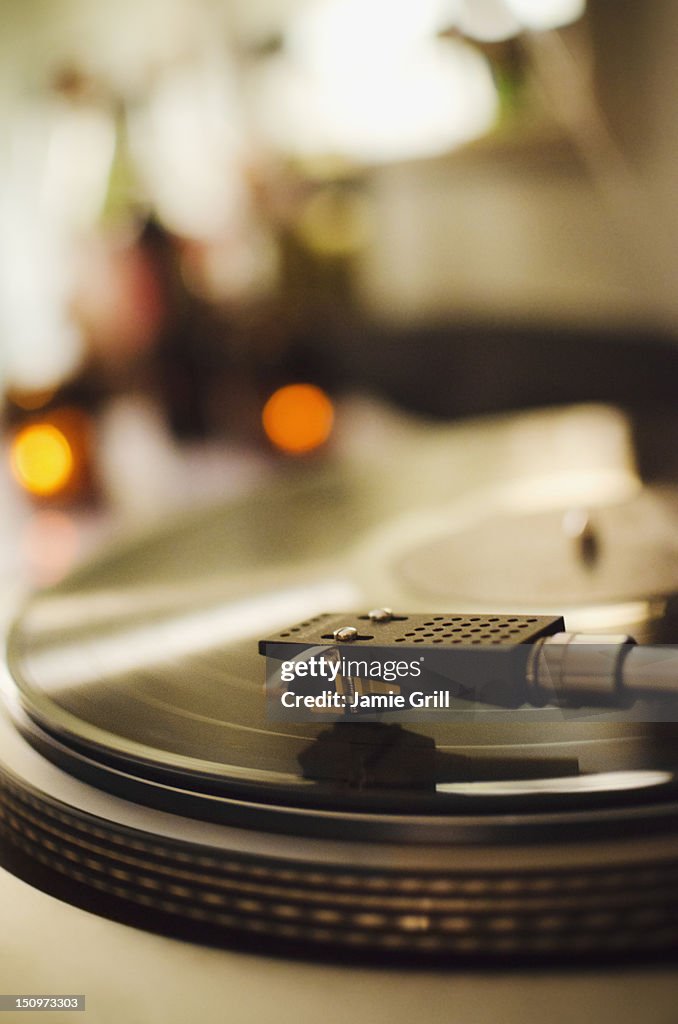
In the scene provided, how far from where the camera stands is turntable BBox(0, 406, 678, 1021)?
37cm

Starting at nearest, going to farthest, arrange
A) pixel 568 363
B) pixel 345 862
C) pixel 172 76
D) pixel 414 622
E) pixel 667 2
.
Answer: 1. pixel 345 862
2. pixel 414 622
3. pixel 667 2
4. pixel 568 363
5. pixel 172 76

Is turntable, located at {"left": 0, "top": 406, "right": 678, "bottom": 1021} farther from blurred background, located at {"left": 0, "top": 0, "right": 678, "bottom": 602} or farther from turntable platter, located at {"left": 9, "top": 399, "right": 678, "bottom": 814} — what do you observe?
blurred background, located at {"left": 0, "top": 0, "right": 678, "bottom": 602}

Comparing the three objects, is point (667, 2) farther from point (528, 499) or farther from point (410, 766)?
point (410, 766)

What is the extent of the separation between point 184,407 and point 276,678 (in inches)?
52.2

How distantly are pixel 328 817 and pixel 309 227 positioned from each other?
5.79ft

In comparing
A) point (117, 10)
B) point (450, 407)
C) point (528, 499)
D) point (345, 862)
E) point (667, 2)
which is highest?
point (117, 10)

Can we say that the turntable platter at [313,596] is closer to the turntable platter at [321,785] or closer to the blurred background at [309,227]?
the turntable platter at [321,785]

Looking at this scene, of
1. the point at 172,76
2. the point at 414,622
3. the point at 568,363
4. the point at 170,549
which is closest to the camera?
the point at 414,622

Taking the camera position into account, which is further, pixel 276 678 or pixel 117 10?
pixel 117 10

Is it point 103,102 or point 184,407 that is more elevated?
point 103,102

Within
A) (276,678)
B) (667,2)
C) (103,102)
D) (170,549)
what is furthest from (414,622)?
(103,102)

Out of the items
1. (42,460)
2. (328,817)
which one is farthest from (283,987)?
(42,460)

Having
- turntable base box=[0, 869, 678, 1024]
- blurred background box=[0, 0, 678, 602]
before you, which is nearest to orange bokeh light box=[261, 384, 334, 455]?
blurred background box=[0, 0, 678, 602]

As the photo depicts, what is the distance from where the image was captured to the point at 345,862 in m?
0.39
